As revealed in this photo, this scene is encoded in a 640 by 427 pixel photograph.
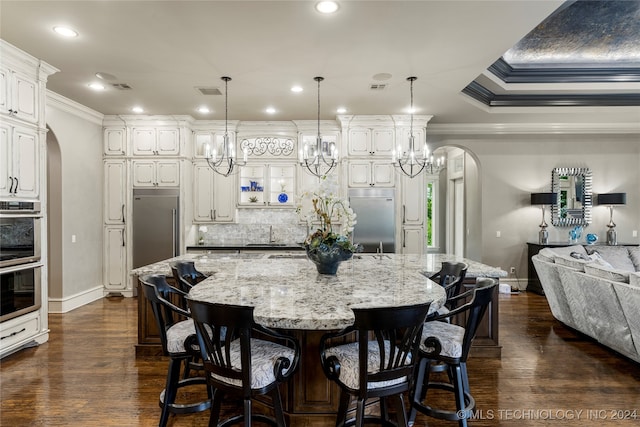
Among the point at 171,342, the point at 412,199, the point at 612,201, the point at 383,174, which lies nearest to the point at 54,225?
the point at 171,342

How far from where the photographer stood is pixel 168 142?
624cm

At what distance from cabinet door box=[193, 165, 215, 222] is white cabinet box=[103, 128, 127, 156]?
1199mm

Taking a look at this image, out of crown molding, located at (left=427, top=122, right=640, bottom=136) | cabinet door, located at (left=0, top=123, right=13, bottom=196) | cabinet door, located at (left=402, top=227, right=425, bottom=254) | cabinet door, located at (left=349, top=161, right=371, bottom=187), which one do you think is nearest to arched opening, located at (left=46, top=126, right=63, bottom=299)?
cabinet door, located at (left=0, top=123, right=13, bottom=196)

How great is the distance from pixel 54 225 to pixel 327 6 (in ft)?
15.5

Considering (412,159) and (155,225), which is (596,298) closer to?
(412,159)

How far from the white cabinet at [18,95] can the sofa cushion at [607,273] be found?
227 inches

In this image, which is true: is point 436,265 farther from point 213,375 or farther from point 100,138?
point 100,138

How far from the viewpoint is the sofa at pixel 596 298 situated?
3166mm

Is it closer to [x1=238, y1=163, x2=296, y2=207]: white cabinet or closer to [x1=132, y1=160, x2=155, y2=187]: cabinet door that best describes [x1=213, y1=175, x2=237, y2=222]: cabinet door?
[x1=238, y1=163, x2=296, y2=207]: white cabinet

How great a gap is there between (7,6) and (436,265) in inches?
167

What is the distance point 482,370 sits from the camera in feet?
10.8

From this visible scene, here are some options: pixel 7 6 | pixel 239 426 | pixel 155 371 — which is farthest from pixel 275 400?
pixel 7 6

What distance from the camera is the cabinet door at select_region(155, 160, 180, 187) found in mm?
6211

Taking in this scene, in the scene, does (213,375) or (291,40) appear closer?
(213,375)
